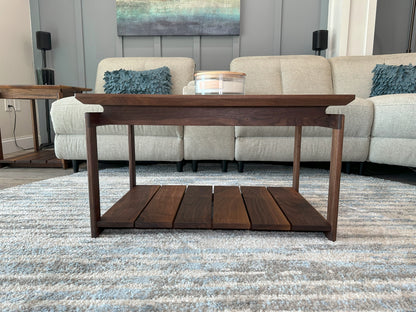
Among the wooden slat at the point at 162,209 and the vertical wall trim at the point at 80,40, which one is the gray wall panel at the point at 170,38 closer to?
the vertical wall trim at the point at 80,40

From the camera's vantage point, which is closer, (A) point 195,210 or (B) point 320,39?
(A) point 195,210

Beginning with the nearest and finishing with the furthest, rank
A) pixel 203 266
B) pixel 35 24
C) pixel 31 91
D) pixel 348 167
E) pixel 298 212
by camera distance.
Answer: pixel 203 266 < pixel 298 212 < pixel 348 167 < pixel 31 91 < pixel 35 24

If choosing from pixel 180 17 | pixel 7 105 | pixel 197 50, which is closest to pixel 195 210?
pixel 197 50

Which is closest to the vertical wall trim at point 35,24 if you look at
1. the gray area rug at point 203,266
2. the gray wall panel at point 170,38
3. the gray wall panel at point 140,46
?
the gray wall panel at point 170,38

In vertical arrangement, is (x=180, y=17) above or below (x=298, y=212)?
above

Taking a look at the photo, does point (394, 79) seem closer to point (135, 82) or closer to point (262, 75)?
point (262, 75)

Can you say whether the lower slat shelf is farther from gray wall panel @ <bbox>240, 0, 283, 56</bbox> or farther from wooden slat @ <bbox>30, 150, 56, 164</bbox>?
gray wall panel @ <bbox>240, 0, 283, 56</bbox>

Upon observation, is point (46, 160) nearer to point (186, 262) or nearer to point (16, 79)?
point (16, 79)

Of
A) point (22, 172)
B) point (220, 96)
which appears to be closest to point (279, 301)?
point (220, 96)

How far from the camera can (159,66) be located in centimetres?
221

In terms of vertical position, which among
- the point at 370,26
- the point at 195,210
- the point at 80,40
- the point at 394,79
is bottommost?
the point at 195,210

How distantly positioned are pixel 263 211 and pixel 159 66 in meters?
1.64

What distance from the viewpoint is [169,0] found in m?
2.68

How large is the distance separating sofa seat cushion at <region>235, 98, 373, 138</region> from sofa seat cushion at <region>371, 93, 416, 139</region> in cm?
4
